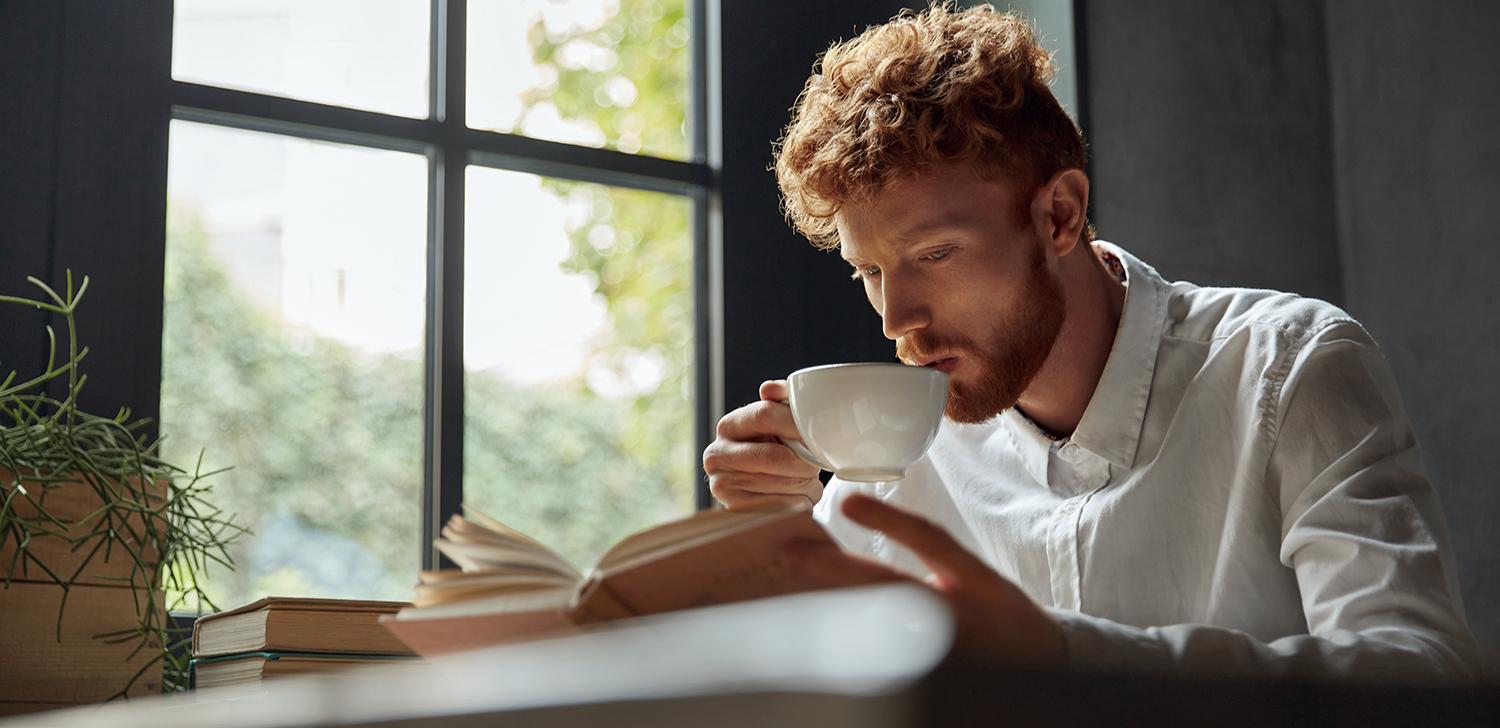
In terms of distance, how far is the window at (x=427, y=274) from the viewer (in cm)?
202

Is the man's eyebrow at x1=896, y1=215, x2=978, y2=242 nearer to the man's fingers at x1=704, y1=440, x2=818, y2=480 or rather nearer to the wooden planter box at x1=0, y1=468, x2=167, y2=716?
the man's fingers at x1=704, y1=440, x2=818, y2=480

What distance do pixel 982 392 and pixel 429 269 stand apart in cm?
100

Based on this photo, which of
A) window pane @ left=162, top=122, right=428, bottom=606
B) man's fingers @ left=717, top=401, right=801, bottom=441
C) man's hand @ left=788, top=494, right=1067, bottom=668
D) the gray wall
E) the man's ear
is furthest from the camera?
the gray wall

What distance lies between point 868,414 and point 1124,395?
0.44m

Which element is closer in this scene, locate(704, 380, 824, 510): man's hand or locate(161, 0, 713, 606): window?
locate(704, 380, 824, 510): man's hand

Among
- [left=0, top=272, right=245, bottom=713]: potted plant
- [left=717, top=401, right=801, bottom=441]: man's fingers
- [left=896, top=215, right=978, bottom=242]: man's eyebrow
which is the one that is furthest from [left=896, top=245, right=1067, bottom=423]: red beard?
[left=0, top=272, right=245, bottom=713]: potted plant

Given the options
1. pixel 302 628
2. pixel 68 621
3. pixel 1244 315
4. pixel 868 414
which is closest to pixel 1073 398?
pixel 1244 315

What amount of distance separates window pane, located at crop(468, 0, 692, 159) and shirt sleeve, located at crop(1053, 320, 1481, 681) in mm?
1309

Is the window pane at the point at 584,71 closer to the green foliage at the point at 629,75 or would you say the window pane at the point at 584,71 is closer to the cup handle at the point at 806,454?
the green foliage at the point at 629,75

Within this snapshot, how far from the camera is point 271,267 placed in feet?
6.85

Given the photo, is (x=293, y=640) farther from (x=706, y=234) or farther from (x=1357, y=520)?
(x=706, y=234)

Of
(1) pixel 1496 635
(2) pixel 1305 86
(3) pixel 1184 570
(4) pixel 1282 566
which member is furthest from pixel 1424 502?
(2) pixel 1305 86

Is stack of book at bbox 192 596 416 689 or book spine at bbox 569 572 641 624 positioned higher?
book spine at bbox 569 572 641 624

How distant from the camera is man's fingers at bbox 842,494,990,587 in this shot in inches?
24.8
